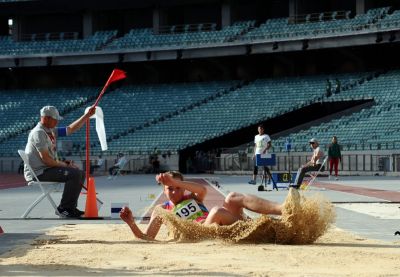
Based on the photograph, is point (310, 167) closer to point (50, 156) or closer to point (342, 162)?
point (50, 156)

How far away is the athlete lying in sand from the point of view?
10.3 metres

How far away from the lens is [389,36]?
51438 millimetres

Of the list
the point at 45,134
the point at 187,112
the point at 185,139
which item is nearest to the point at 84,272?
the point at 45,134

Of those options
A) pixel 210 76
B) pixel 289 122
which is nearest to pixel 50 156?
pixel 289 122

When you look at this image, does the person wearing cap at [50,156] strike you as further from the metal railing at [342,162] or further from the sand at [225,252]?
the metal railing at [342,162]

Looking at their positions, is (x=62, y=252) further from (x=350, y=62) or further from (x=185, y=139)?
(x=350, y=62)

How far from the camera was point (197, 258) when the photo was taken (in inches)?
359

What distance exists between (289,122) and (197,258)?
4359 cm

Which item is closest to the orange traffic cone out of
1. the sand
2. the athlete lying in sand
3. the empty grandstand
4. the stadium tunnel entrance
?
the sand

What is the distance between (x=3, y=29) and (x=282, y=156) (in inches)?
1265

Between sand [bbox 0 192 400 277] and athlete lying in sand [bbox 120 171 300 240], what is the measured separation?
12cm

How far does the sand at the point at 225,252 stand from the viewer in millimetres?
8219

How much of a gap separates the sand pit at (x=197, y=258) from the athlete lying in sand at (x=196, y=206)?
275 mm

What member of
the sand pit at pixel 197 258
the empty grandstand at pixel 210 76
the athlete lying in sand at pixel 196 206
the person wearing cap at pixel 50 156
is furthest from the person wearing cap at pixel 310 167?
the empty grandstand at pixel 210 76
